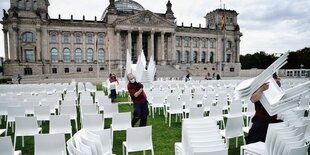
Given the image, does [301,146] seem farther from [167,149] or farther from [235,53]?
[235,53]

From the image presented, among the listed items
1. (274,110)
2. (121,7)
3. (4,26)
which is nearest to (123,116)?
(274,110)

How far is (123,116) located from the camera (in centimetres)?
755

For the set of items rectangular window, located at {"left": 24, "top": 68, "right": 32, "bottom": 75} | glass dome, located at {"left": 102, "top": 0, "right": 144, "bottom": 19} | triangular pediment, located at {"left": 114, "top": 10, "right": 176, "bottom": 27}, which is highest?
glass dome, located at {"left": 102, "top": 0, "right": 144, "bottom": 19}

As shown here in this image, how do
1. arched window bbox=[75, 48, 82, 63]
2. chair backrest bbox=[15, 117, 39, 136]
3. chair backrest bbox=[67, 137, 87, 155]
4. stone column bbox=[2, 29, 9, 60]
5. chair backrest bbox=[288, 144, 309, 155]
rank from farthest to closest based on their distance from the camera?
arched window bbox=[75, 48, 82, 63] < stone column bbox=[2, 29, 9, 60] < chair backrest bbox=[15, 117, 39, 136] < chair backrest bbox=[288, 144, 309, 155] < chair backrest bbox=[67, 137, 87, 155]

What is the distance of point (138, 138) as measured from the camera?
19.0 ft

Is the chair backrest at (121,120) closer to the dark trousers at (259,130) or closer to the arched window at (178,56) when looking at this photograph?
the dark trousers at (259,130)

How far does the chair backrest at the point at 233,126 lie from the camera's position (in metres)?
6.64

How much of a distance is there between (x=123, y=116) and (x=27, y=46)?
58.2 m

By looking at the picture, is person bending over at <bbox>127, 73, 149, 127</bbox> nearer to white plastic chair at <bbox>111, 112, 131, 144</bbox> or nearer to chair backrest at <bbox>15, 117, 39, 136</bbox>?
white plastic chair at <bbox>111, 112, 131, 144</bbox>

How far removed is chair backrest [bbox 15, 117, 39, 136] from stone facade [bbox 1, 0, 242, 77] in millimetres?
43072

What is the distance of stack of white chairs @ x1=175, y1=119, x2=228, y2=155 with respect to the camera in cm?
440

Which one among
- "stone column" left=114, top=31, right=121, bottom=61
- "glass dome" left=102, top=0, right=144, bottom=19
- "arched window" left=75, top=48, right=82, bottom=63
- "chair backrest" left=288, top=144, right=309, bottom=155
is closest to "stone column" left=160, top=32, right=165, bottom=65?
"stone column" left=114, top=31, right=121, bottom=61

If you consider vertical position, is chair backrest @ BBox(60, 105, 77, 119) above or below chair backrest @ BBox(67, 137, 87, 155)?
below

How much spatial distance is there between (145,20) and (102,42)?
495 inches
